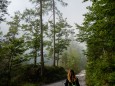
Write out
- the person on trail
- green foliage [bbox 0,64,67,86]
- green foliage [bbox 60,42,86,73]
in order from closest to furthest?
the person on trail, green foliage [bbox 0,64,67,86], green foliage [bbox 60,42,86,73]

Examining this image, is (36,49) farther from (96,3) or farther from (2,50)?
(96,3)

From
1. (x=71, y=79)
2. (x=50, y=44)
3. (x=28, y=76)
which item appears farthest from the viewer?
(x=50, y=44)

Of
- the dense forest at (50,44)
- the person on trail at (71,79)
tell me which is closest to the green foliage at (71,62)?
the dense forest at (50,44)

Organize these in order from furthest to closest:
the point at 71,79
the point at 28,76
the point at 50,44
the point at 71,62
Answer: the point at 71,62 < the point at 50,44 < the point at 28,76 < the point at 71,79

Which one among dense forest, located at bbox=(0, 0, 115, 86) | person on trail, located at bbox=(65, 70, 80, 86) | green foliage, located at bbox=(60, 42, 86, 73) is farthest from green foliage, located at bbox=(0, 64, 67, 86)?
green foliage, located at bbox=(60, 42, 86, 73)

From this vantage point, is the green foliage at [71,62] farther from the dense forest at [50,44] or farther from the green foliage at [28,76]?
the green foliage at [28,76]

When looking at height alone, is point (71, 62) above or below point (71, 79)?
below

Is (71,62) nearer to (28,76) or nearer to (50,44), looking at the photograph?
(50,44)

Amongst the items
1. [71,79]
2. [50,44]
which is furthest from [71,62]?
[71,79]

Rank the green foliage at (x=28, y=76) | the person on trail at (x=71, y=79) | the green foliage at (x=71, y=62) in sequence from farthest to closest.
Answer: the green foliage at (x=71, y=62) → the green foliage at (x=28, y=76) → the person on trail at (x=71, y=79)

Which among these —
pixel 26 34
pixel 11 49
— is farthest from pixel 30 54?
pixel 11 49

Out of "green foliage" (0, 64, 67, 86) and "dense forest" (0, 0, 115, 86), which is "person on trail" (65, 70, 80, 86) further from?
"green foliage" (0, 64, 67, 86)

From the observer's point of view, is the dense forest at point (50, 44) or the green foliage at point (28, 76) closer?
the dense forest at point (50, 44)

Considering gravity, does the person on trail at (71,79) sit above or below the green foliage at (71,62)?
above
